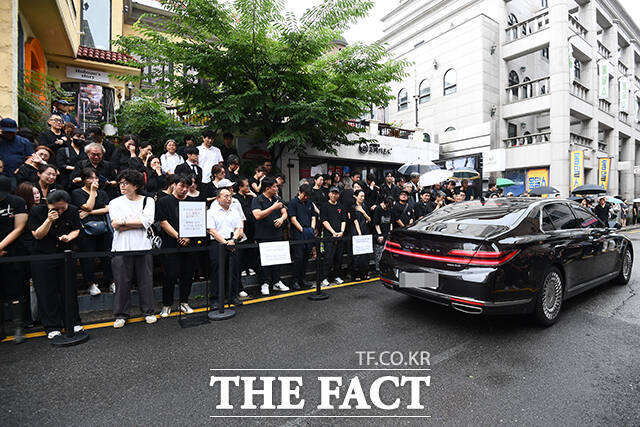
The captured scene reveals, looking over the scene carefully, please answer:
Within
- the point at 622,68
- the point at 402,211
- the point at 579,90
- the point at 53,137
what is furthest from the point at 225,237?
the point at 622,68

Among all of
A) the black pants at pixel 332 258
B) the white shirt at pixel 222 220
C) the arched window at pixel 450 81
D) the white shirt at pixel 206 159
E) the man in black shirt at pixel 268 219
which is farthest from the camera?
the arched window at pixel 450 81

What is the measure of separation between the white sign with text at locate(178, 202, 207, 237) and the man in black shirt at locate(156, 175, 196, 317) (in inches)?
7.0

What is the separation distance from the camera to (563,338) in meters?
3.80

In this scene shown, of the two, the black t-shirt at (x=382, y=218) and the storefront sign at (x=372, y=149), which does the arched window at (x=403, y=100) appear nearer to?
the storefront sign at (x=372, y=149)

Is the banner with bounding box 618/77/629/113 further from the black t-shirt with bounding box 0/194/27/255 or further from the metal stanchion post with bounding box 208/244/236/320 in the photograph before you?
the black t-shirt with bounding box 0/194/27/255

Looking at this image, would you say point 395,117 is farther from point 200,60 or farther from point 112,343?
point 112,343

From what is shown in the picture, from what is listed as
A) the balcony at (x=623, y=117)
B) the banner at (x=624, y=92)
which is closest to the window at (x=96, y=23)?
the banner at (x=624, y=92)

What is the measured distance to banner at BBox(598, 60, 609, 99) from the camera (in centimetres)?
2280

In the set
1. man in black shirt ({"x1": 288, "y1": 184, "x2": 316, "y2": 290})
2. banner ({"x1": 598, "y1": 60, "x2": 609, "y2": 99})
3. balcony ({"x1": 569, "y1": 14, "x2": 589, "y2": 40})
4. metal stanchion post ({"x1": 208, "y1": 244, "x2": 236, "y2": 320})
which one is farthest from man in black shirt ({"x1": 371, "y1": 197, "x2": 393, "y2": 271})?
banner ({"x1": 598, "y1": 60, "x2": 609, "y2": 99})

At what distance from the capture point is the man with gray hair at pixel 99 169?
5.09 m

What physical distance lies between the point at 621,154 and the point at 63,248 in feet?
125

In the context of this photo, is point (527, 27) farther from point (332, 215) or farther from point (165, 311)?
point (165, 311)

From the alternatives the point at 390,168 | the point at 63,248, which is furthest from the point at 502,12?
the point at 63,248

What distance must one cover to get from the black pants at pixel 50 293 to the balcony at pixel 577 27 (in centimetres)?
2791
